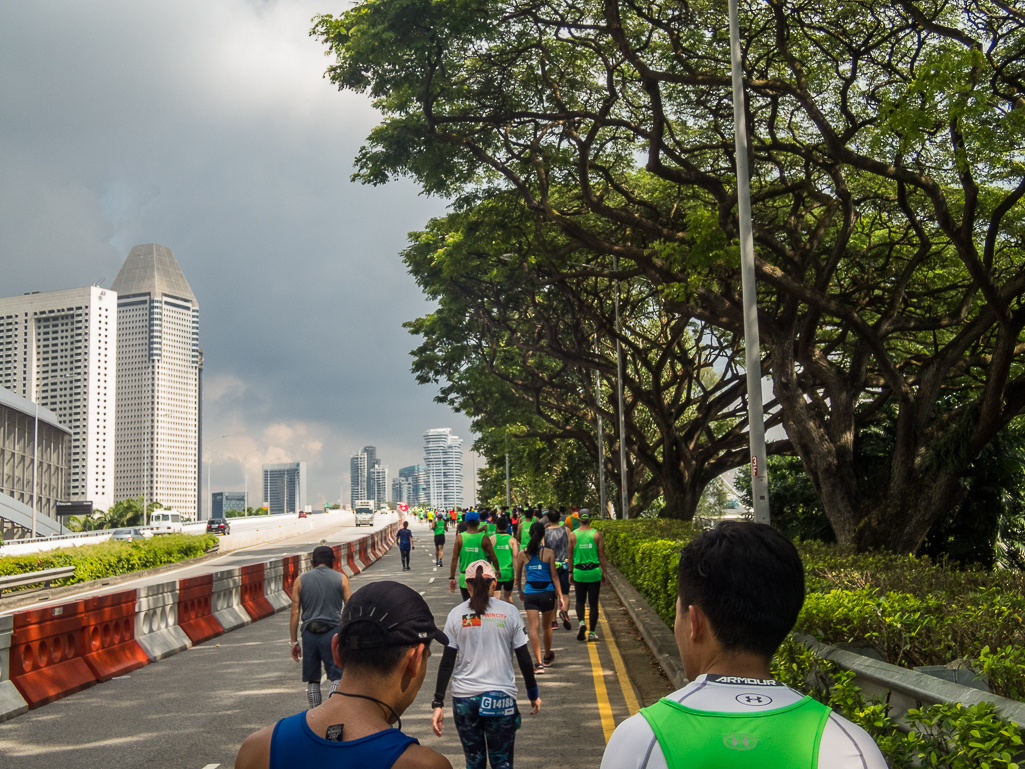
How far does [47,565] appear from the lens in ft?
88.6

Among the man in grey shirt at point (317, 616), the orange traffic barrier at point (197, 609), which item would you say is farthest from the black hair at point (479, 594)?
the orange traffic barrier at point (197, 609)

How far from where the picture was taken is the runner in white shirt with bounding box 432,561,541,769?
18.3 ft

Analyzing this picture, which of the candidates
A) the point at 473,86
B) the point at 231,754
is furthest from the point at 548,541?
the point at 473,86

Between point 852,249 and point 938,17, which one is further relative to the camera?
point 852,249

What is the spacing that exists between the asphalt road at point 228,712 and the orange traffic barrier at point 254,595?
3.65m

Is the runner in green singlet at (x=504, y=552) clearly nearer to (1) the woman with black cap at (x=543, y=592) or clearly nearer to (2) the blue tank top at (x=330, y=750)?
(1) the woman with black cap at (x=543, y=592)

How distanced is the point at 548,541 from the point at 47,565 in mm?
19103

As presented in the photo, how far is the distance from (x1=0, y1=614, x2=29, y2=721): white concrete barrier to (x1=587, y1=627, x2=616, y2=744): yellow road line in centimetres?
589

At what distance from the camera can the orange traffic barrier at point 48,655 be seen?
32.0 feet

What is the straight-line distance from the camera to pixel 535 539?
1336 cm

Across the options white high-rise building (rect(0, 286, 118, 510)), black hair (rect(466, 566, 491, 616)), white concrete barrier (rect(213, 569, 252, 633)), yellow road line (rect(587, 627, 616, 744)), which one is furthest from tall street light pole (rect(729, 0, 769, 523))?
white high-rise building (rect(0, 286, 118, 510))

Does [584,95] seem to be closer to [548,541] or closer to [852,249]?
[852,249]

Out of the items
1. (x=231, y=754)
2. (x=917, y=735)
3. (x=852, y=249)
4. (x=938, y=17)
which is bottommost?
(x=231, y=754)

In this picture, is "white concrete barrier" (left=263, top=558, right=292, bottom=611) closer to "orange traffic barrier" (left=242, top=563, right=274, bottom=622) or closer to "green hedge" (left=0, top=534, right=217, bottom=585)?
"orange traffic barrier" (left=242, top=563, right=274, bottom=622)
